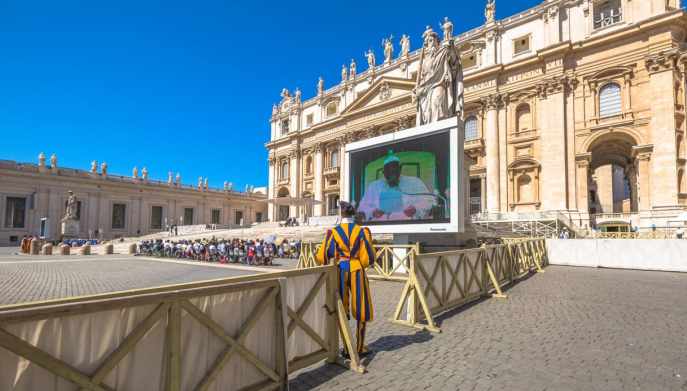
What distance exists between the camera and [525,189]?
28359mm

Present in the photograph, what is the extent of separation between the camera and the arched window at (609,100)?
24977mm

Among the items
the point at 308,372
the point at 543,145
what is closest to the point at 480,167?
the point at 543,145

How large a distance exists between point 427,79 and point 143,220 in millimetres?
46091

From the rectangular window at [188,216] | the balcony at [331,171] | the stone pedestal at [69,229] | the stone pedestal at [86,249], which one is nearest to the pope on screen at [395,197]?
the stone pedestal at [86,249]

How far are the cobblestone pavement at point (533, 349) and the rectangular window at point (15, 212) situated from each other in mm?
48381

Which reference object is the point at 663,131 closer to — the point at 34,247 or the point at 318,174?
the point at 318,174

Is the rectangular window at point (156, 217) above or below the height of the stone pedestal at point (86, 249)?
above

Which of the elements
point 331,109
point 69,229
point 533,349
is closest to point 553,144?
point 533,349

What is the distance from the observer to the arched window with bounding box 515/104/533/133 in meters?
29.0

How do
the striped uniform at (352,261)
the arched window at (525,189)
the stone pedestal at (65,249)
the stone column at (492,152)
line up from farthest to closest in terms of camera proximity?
the stone column at (492,152), the arched window at (525,189), the stone pedestal at (65,249), the striped uniform at (352,261)

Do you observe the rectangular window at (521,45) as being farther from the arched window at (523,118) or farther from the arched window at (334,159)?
the arched window at (334,159)

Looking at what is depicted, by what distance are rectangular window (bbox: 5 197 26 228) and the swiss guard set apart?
4962cm

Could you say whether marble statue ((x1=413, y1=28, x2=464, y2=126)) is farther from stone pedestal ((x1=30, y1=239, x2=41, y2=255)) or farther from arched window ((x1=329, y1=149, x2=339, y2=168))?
arched window ((x1=329, y1=149, x2=339, y2=168))

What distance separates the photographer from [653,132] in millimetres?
22766
